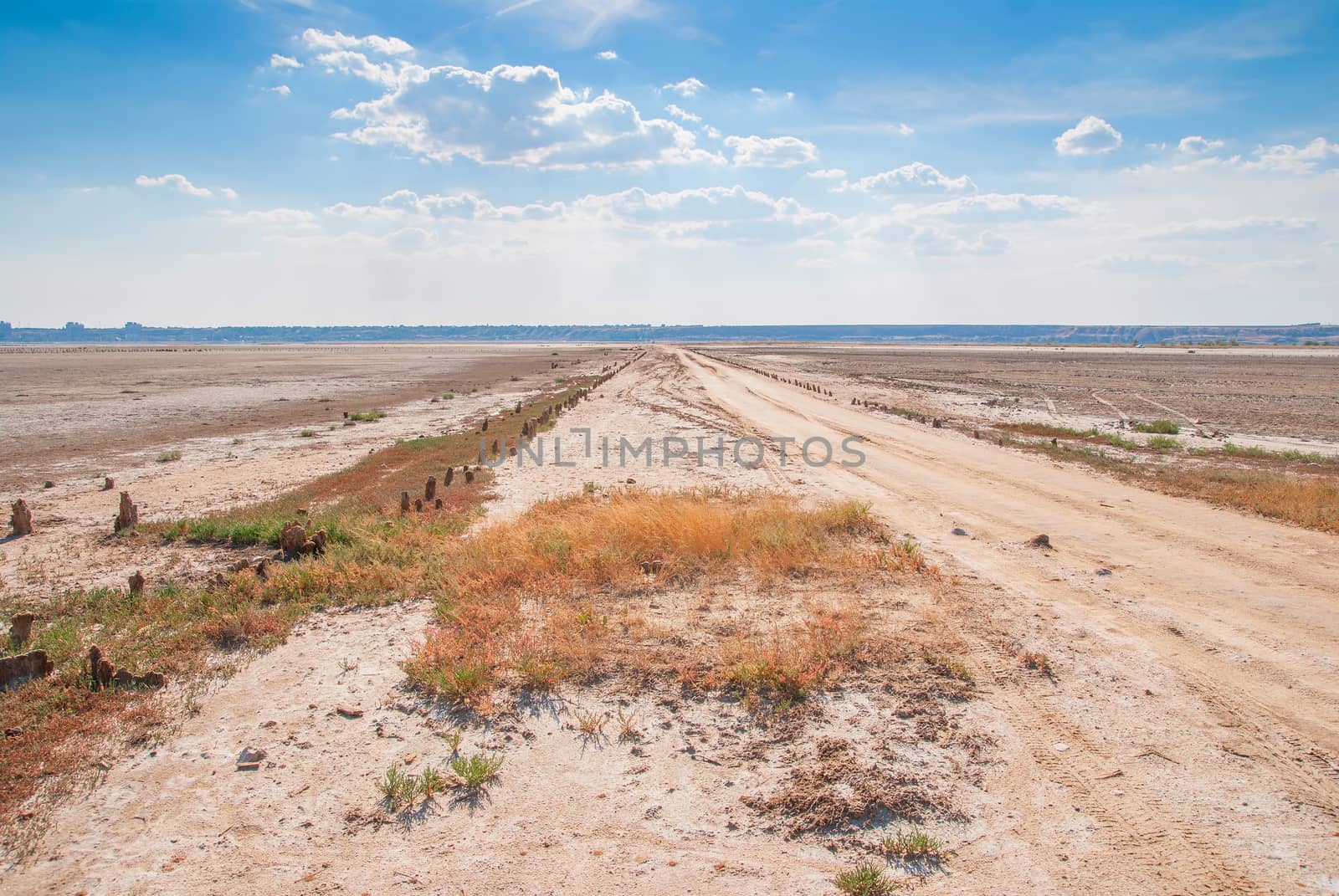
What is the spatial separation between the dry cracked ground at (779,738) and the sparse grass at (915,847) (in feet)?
0.04

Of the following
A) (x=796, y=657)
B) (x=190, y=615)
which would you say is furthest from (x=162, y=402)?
(x=796, y=657)

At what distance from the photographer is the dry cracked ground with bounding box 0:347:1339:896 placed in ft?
14.2

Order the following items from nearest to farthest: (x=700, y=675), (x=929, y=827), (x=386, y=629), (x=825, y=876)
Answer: (x=825, y=876) → (x=929, y=827) → (x=700, y=675) → (x=386, y=629)

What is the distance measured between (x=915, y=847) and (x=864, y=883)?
0.48 m

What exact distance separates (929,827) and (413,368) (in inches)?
2875

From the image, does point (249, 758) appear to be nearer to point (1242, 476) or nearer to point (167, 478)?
point (167, 478)

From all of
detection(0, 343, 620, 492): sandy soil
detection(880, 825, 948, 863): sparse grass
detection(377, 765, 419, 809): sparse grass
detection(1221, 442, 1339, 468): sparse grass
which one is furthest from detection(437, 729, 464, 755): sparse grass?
detection(1221, 442, 1339, 468): sparse grass

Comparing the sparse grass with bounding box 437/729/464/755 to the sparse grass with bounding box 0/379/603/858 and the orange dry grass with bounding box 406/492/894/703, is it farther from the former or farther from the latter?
the sparse grass with bounding box 0/379/603/858

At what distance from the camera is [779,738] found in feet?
18.2

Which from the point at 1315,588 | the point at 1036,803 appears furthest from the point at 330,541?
the point at 1315,588

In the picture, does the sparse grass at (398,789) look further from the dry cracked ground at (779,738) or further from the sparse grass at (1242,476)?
the sparse grass at (1242,476)

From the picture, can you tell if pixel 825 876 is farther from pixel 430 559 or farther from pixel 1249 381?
pixel 1249 381

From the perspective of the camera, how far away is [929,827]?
15.0 feet

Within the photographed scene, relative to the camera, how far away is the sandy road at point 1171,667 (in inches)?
170
